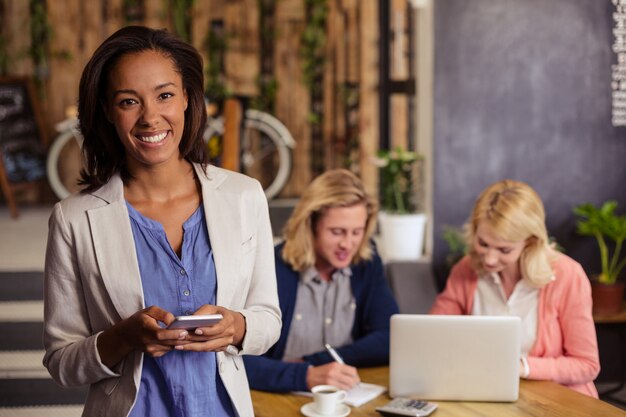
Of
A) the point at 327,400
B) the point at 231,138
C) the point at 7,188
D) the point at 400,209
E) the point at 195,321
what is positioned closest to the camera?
the point at 195,321

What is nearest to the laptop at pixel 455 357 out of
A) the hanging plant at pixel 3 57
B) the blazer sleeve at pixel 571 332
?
the blazer sleeve at pixel 571 332

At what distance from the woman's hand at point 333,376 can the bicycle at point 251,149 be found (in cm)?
349

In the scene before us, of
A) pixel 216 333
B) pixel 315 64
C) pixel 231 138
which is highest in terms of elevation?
pixel 315 64

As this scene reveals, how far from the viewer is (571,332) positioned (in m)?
2.37

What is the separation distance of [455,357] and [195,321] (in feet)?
2.83

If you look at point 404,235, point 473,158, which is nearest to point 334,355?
point 473,158

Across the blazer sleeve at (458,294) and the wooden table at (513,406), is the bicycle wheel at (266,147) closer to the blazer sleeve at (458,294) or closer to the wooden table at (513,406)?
the blazer sleeve at (458,294)

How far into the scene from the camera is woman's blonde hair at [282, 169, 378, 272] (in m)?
2.52

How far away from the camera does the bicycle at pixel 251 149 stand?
5954 mm

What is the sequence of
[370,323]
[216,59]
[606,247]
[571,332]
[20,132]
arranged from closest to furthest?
[571,332]
[370,323]
[606,247]
[20,132]
[216,59]

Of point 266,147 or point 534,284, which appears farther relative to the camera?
point 266,147

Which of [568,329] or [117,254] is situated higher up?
[117,254]

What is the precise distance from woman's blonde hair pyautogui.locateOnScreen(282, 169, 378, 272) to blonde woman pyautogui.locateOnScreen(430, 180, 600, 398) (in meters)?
0.39

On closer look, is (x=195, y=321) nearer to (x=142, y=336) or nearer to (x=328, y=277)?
(x=142, y=336)
